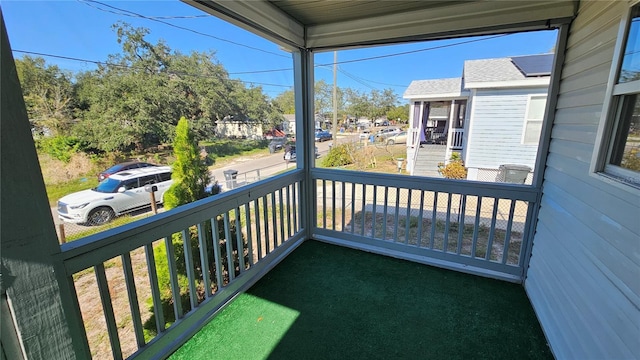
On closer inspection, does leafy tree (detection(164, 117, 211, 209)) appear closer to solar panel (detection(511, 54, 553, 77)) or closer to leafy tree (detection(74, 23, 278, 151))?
leafy tree (detection(74, 23, 278, 151))

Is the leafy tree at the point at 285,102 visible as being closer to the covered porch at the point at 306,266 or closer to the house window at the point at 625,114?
the covered porch at the point at 306,266

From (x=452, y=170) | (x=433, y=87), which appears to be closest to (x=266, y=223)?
(x=452, y=170)

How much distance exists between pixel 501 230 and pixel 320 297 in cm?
286

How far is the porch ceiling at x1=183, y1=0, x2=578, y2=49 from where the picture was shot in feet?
6.23

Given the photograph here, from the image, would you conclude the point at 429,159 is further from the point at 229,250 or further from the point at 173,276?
the point at 173,276

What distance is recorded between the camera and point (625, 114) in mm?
1268

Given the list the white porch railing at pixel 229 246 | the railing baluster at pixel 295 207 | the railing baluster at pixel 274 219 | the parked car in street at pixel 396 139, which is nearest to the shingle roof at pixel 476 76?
the parked car in street at pixel 396 139

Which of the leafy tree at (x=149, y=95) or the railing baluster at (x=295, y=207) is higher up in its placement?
the leafy tree at (x=149, y=95)

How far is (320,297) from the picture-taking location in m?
2.21

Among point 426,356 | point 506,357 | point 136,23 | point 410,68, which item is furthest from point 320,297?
point 410,68

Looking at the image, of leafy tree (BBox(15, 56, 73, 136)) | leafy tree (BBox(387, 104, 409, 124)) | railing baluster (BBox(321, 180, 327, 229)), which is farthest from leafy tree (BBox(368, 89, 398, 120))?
leafy tree (BBox(15, 56, 73, 136))

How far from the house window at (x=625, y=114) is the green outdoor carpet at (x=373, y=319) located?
4.03ft

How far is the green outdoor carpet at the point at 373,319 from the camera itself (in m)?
1.71

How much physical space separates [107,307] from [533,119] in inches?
164
